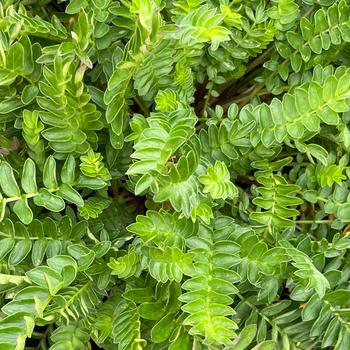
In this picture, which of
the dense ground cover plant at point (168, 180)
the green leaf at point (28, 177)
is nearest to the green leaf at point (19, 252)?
the dense ground cover plant at point (168, 180)

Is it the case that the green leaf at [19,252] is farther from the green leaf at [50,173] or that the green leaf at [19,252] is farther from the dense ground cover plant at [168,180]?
the green leaf at [50,173]

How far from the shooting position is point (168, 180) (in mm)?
1019

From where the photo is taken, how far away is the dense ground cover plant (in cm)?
104

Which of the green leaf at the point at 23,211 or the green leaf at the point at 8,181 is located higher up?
the green leaf at the point at 8,181

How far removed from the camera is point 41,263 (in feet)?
3.87

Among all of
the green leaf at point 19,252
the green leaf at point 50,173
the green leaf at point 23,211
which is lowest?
the green leaf at point 19,252

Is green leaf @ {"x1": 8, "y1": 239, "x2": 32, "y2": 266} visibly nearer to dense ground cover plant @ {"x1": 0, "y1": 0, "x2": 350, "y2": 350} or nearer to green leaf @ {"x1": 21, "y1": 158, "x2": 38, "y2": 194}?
dense ground cover plant @ {"x1": 0, "y1": 0, "x2": 350, "y2": 350}

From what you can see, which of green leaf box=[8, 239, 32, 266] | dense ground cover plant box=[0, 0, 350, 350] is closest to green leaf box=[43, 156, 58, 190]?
dense ground cover plant box=[0, 0, 350, 350]

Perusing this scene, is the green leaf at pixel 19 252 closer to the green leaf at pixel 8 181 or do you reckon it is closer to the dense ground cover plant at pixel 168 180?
the dense ground cover plant at pixel 168 180

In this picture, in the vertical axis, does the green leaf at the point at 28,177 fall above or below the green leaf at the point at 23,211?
above

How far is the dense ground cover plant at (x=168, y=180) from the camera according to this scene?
1043 millimetres

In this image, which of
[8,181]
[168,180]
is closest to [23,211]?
[8,181]

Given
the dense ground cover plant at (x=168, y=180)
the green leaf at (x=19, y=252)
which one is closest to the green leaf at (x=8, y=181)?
the dense ground cover plant at (x=168, y=180)

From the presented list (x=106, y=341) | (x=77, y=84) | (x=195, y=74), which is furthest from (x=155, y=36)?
(x=106, y=341)
